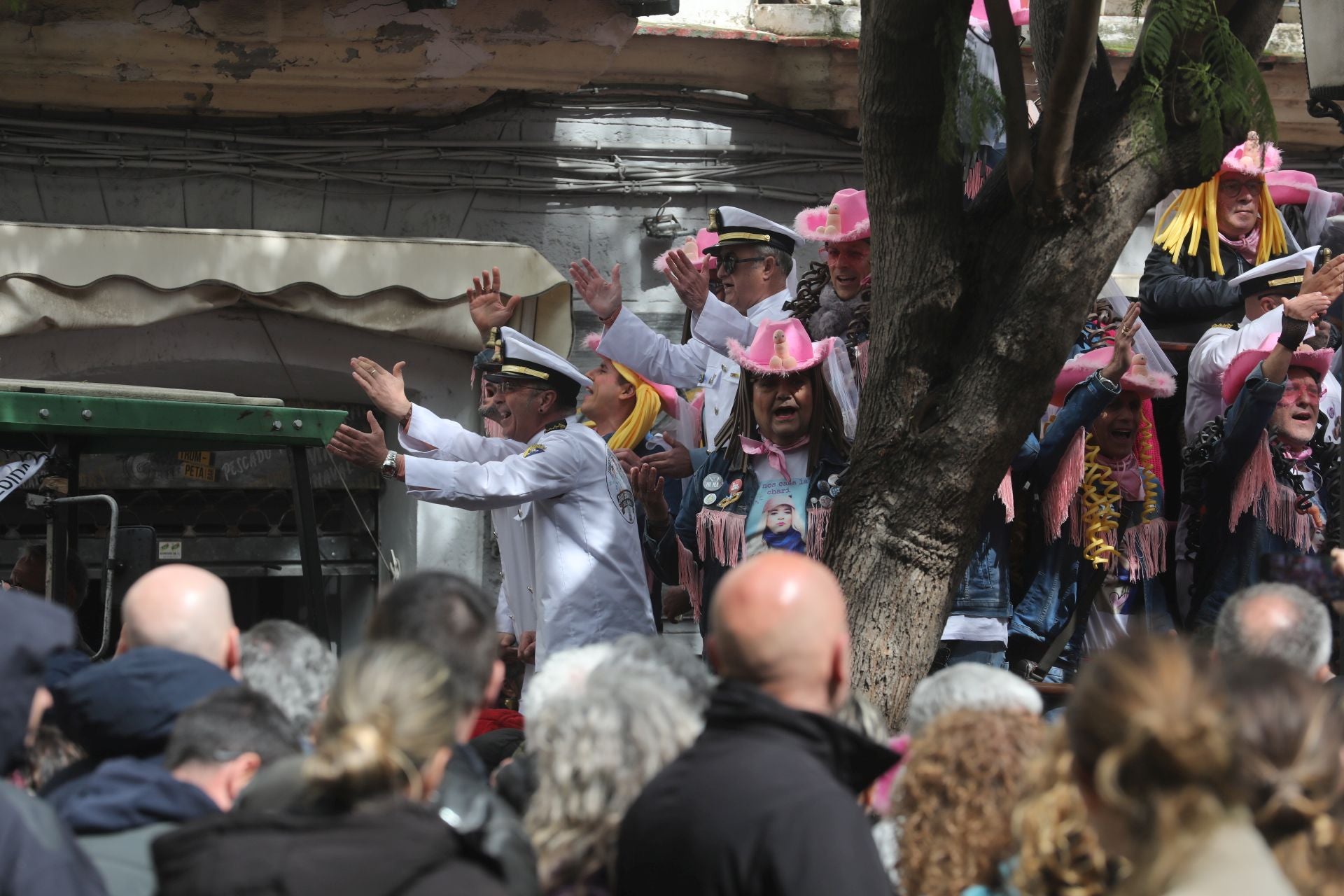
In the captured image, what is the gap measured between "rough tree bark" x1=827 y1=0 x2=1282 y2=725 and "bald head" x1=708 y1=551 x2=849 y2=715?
178 centimetres

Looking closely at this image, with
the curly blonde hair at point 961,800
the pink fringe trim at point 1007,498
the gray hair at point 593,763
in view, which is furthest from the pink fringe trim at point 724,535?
the curly blonde hair at point 961,800

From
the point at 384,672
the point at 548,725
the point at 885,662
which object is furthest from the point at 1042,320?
the point at 384,672

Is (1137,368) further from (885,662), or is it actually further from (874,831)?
(874,831)

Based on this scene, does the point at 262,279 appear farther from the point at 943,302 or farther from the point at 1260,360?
the point at 1260,360

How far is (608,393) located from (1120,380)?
2.33 meters

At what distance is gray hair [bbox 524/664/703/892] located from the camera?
10.0 ft

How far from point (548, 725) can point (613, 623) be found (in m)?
2.97

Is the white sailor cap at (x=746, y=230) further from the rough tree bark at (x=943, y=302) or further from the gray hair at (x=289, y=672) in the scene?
the gray hair at (x=289, y=672)

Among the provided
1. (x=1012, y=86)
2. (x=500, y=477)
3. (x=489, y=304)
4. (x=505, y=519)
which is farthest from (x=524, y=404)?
(x=1012, y=86)

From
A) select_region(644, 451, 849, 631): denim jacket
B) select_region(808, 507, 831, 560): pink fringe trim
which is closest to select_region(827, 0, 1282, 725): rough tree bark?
select_region(808, 507, 831, 560): pink fringe trim

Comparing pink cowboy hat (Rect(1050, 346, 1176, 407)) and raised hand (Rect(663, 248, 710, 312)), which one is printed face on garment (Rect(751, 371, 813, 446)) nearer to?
pink cowboy hat (Rect(1050, 346, 1176, 407))

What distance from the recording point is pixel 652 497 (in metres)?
6.35

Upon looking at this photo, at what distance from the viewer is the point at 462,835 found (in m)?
2.78

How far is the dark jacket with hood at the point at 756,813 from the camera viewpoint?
267 centimetres
